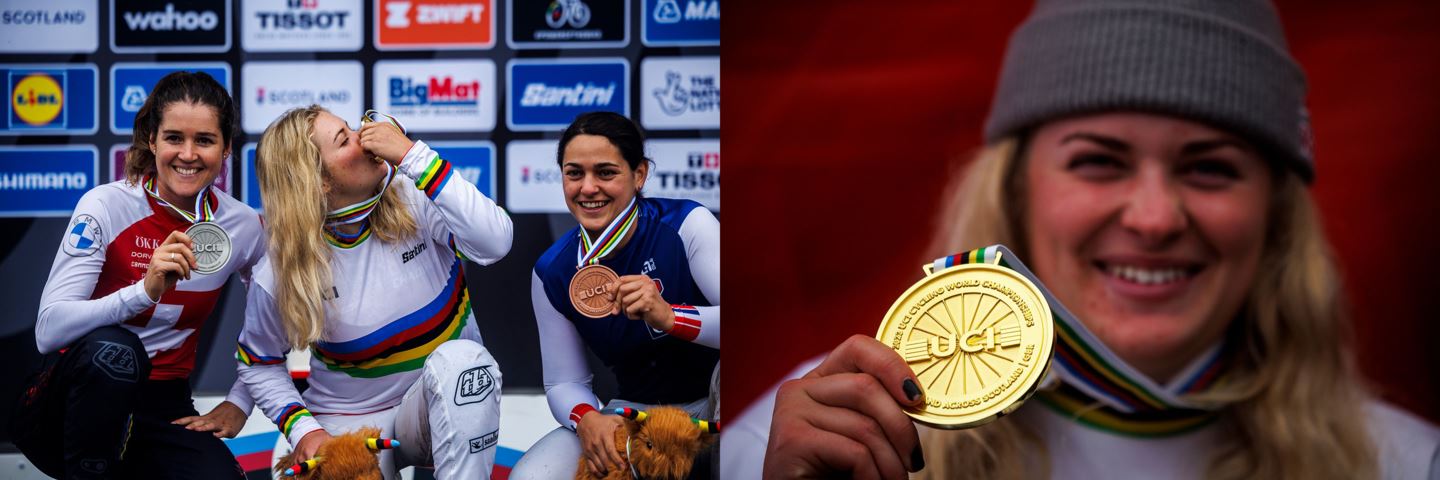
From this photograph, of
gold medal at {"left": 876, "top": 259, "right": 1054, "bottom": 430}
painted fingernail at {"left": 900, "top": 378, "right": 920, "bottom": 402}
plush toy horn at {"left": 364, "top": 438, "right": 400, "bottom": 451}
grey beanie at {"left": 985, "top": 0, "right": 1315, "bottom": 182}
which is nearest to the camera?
painted fingernail at {"left": 900, "top": 378, "right": 920, "bottom": 402}

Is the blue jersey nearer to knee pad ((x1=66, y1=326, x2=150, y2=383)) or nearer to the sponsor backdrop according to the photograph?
the sponsor backdrop

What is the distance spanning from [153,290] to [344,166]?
2.04ft

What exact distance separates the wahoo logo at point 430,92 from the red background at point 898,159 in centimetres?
76

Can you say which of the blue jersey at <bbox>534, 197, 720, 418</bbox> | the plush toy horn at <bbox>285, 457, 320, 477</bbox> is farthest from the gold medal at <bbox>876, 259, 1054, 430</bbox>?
the plush toy horn at <bbox>285, 457, 320, 477</bbox>

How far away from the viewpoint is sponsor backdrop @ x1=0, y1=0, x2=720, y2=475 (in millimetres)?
3057

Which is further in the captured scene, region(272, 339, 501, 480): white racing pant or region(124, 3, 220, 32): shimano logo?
region(124, 3, 220, 32): shimano logo

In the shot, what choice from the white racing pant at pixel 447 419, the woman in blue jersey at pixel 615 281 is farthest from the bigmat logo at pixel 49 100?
the woman in blue jersey at pixel 615 281

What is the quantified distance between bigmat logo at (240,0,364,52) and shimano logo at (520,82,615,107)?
535 millimetres

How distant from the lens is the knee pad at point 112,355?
296 cm

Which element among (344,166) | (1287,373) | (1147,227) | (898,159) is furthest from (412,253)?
(1287,373)

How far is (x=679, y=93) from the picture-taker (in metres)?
3.04

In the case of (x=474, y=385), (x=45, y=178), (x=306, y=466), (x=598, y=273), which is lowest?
(x=306, y=466)

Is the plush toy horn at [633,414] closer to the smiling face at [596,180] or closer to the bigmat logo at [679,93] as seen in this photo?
the smiling face at [596,180]

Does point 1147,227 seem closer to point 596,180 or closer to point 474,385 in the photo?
point 596,180
